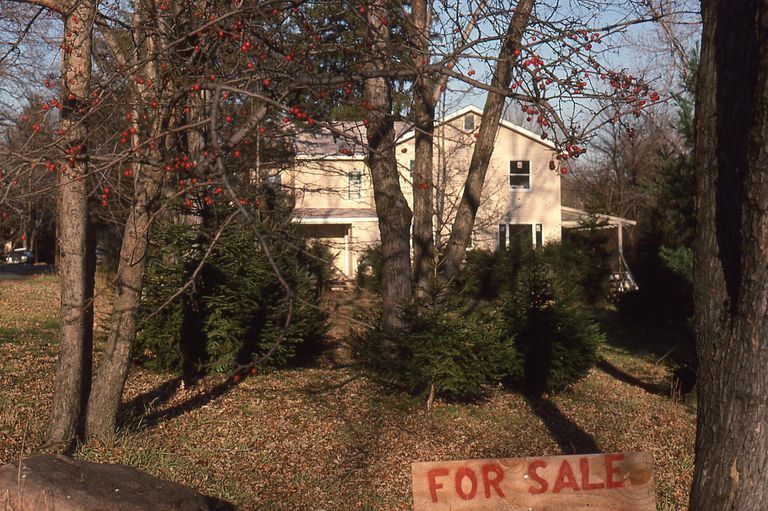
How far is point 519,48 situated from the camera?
7.11 m

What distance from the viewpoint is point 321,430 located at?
886 cm

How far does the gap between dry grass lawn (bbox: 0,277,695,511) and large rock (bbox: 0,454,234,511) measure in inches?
56.3

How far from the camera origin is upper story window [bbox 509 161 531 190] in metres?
29.2

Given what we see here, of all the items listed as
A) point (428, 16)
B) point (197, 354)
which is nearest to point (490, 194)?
point (428, 16)

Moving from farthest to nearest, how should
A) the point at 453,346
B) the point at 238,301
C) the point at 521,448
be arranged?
the point at 238,301, the point at 453,346, the point at 521,448

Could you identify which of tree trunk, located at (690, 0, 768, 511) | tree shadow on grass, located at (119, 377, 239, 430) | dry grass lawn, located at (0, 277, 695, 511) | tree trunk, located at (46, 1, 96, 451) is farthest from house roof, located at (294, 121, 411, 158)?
tree shadow on grass, located at (119, 377, 239, 430)

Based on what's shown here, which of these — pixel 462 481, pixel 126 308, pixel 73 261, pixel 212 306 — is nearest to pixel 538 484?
pixel 462 481

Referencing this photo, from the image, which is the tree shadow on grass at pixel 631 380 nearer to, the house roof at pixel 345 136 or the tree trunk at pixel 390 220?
the tree trunk at pixel 390 220

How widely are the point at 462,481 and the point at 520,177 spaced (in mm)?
26087

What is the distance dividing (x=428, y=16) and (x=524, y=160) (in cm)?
1819

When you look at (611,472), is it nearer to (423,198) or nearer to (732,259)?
(732,259)

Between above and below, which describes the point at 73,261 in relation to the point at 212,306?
above

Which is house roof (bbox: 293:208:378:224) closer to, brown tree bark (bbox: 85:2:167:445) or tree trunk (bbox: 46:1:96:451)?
brown tree bark (bbox: 85:2:167:445)

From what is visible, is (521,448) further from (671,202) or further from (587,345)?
(671,202)
